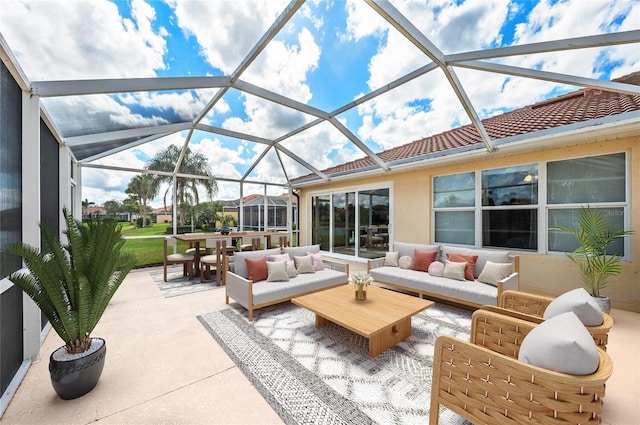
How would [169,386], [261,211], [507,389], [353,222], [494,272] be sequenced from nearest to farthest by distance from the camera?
[507,389], [169,386], [494,272], [353,222], [261,211]

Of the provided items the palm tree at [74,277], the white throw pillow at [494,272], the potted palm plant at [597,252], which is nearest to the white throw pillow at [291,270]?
the palm tree at [74,277]

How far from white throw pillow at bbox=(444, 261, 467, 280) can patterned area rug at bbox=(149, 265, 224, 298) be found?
4.53 metres

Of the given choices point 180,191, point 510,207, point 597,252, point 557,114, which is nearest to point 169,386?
point 597,252

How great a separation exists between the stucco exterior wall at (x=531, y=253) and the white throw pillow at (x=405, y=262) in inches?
51.0

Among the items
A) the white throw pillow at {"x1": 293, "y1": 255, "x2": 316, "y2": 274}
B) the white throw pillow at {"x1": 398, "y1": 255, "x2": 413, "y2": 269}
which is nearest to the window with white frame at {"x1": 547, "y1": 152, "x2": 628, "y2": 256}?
the white throw pillow at {"x1": 398, "y1": 255, "x2": 413, "y2": 269}

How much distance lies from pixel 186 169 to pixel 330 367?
23.6 ft

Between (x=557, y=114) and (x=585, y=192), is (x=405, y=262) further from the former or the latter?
(x=557, y=114)

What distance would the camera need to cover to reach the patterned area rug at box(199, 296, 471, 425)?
190 centimetres

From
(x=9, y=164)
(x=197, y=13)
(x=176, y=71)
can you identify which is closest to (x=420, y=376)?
(x=9, y=164)

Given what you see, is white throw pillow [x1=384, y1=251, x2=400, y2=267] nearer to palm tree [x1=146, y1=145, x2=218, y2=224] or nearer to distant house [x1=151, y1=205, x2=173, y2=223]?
palm tree [x1=146, y1=145, x2=218, y2=224]

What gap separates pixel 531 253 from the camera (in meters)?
4.63

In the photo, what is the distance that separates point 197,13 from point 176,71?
0.94 m

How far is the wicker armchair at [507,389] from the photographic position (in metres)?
1.22

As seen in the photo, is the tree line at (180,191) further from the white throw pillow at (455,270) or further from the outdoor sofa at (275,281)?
the white throw pillow at (455,270)
